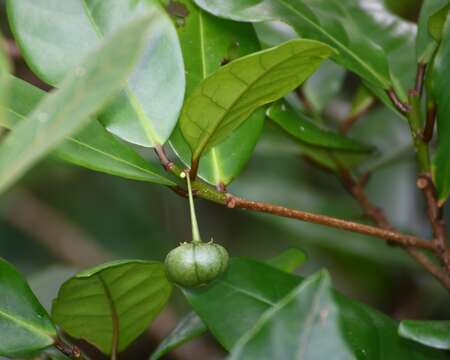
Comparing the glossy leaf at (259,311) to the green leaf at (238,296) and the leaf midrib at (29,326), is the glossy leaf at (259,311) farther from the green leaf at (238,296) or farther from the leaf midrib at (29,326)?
the leaf midrib at (29,326)

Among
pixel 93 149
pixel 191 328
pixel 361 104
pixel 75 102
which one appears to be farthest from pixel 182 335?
pixel 361 104

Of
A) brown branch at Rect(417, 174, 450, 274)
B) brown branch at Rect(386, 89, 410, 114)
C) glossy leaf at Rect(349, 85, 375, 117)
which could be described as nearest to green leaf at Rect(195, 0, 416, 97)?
brown branch at Rect(386, 89, 410, 114)

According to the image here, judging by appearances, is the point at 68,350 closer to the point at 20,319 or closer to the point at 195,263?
the point at 20,319

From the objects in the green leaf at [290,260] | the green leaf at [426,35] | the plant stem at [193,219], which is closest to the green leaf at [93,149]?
the plant stem at [193,219]

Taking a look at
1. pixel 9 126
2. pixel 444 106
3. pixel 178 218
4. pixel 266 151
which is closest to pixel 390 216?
pixel 266 151

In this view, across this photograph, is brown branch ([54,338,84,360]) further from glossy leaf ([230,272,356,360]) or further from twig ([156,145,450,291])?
glossy leaf ([230,272,356,360])

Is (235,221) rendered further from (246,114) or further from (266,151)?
(246,114)
